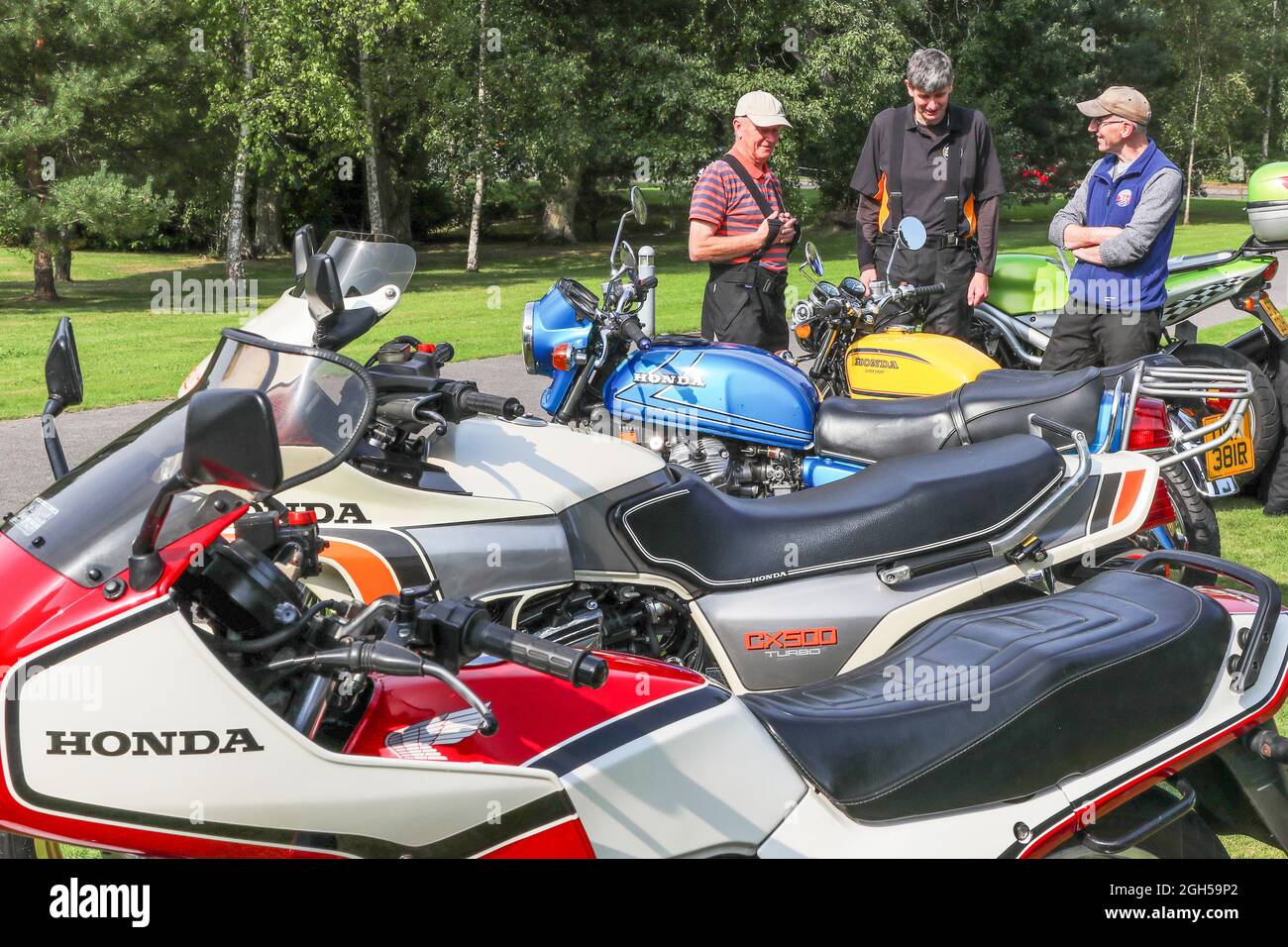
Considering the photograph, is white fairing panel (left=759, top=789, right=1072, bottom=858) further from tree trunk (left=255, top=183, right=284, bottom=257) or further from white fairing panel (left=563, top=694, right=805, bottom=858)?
tree trunk (left=255, top=183, right=284, bottom=257)

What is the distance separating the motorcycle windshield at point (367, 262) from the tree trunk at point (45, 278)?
1707cm

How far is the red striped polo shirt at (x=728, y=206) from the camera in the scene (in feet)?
20.4

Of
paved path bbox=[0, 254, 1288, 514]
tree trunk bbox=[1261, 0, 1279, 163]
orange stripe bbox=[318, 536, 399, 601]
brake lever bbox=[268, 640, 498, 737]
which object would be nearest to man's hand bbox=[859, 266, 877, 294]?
paved path bbox=[0, 254, 1288, 514]

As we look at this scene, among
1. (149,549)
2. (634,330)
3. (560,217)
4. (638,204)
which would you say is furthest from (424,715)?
(560,217)

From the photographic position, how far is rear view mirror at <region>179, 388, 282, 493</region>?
1566mm

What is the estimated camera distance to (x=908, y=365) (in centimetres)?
540

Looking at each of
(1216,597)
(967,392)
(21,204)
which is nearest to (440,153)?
(21,204)

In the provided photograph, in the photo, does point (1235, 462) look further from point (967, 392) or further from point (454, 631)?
point (454, 631)

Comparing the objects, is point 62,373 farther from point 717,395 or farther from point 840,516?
point 717,395

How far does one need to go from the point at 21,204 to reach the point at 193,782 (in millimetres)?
17610

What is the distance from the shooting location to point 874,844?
205 cm

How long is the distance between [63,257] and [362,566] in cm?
2108

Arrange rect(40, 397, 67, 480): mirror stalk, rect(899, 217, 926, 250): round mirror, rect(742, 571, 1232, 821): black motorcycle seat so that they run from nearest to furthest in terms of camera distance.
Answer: rect(742, 571, 1232, 821): black motorcycle seat < rect(40, 397, 67, 480): mirror stalk < rect(899, 217, 926, 250): round mirror

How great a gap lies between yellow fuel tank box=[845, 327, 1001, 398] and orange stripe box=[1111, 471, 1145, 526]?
4.67 feet
